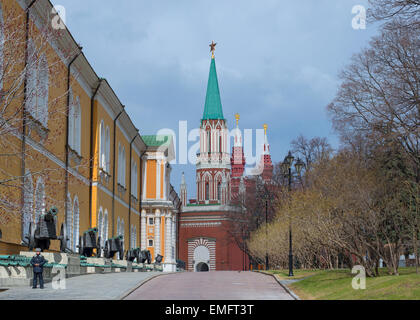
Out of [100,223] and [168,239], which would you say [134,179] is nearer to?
[168,239]

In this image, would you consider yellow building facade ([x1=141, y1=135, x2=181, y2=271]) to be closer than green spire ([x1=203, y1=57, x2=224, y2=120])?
Yes

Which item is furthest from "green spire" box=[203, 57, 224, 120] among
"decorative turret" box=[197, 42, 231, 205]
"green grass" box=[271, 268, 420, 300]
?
"green grass" box=[271, 268, 420, 300]

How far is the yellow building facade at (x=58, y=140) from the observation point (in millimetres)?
19031

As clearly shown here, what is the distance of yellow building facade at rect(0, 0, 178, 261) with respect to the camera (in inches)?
749

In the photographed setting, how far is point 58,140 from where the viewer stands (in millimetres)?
30516

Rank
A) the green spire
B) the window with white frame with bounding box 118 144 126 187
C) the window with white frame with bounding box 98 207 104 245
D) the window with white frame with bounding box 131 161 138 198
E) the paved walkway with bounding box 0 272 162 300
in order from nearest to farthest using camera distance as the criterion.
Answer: the paved walkway with bounding box 0 272 162 300
the window with white frame with bounding box 98 207 104 245
the window with white frame with bounding box 118 144 126 187
the window with white frame with bounding box 131 161 138 198
the green spire

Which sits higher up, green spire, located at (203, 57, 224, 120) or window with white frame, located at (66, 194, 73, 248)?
green spire, located at (203, 57, 224, 120)

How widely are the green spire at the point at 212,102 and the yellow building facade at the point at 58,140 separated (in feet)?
131

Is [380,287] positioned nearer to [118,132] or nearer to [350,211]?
[350,211]

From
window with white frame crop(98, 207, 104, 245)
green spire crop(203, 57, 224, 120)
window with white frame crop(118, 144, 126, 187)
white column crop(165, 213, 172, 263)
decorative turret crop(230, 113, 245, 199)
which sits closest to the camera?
window with white frame crop(98, 207, 104, 245)

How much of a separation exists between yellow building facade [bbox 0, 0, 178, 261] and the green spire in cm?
4007

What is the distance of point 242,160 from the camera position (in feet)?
367

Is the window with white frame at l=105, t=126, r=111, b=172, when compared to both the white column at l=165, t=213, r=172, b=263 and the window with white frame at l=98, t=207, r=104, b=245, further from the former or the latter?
the white column at l=165, t=213, r=172, b=263
